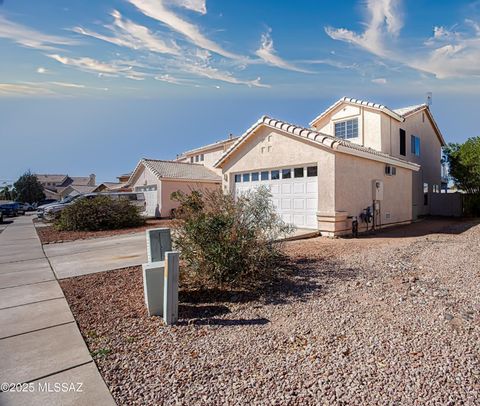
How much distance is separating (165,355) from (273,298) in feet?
6.82

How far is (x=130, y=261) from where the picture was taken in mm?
7723

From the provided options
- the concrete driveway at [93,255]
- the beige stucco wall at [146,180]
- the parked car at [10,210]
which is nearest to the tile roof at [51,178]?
the parked car at [10,210]

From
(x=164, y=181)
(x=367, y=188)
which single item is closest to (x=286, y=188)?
(x=367, y=188)

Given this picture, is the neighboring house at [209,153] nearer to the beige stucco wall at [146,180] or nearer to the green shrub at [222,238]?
the beige stucco wall at [146,180]

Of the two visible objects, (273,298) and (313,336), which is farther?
(273,298)

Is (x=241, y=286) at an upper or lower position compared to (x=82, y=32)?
lower

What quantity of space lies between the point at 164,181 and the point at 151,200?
7.63 feet

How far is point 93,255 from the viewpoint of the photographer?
8781 millimetres

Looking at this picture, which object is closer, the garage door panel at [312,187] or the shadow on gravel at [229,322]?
the shadow on gravel at [229,322]

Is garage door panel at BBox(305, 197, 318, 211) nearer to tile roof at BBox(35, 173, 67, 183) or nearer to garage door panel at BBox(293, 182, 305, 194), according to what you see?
garage door panel at BBox(293, 182, 305, 194)

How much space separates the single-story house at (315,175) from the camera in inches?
421

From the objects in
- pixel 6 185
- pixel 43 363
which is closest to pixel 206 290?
pixel 43 363

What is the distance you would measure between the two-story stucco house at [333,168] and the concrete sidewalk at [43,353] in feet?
28.7

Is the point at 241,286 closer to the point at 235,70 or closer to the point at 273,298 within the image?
the point at 273,298
